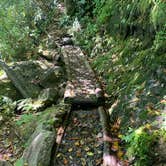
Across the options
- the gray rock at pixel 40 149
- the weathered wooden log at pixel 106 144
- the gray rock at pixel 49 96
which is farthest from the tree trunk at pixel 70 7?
the gray rock at pixel 40 149

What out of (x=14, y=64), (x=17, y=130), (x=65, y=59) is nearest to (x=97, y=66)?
(x=65, y=59)

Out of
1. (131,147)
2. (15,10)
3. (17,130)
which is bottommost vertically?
(17,130)

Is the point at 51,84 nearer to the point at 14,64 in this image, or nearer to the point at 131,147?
the point at 14,64

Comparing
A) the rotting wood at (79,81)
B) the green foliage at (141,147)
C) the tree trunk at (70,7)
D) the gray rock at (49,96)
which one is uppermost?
the tree trunk at (70,7)

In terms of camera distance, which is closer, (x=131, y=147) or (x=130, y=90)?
(x=131, y=147)

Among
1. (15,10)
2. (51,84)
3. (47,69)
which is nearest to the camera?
(51,84)

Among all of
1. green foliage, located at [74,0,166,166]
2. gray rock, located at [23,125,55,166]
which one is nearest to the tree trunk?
green foliage, located at [74,0,166,166]

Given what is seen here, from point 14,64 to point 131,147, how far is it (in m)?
5.40

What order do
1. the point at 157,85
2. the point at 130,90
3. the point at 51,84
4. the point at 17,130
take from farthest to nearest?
the point at 51,84 → the point at 17,130 → the point at 130,90 → the point at 157,85

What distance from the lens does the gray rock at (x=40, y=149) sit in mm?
5273

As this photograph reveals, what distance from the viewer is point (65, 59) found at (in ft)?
32.0

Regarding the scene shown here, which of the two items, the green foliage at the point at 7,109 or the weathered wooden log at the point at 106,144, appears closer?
the weathered wooden log at the point at 106,144

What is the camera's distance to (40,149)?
5383mm

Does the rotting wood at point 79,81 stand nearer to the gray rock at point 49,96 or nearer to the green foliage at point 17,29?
the gray rock at point 49,96
